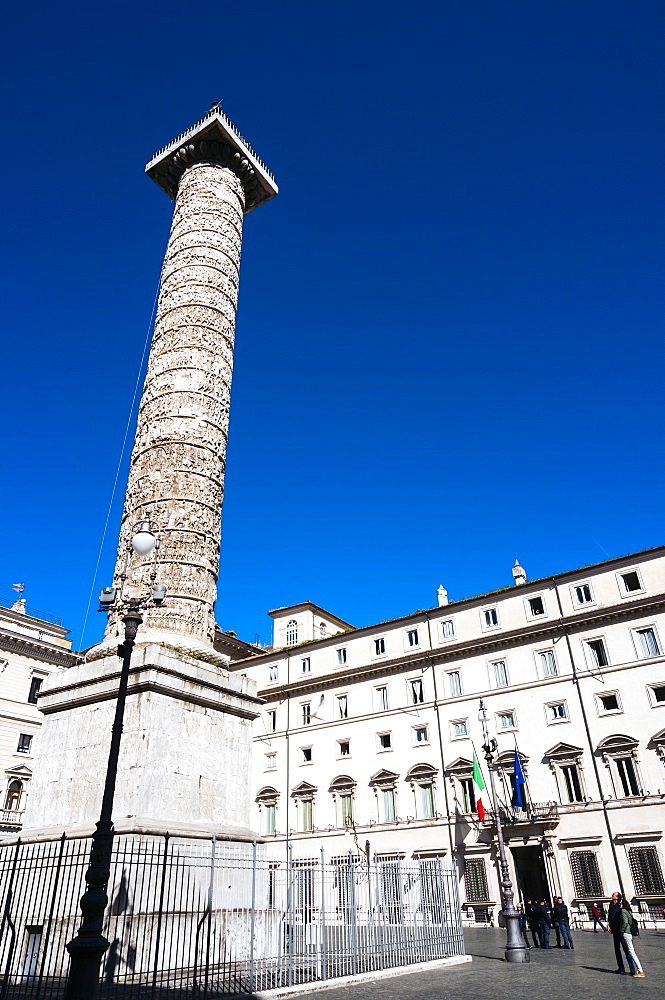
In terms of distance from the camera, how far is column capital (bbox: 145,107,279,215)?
17469 mm

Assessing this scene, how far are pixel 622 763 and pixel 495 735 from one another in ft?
16.2

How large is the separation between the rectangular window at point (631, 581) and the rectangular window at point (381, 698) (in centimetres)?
1159

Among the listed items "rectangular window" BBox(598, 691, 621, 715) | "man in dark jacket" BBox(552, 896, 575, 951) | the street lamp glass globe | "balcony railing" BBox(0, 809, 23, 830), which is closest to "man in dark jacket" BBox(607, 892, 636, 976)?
"man in dark jacket" BBox(552, 896, 575, 951)

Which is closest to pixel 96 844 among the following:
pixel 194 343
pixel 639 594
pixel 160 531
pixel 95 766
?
pixel 95 766

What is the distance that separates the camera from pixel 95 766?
9.61 m

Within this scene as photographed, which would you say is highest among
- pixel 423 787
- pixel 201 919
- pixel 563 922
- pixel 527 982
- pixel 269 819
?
pixel 423 787

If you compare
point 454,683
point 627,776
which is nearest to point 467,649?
point 454,683

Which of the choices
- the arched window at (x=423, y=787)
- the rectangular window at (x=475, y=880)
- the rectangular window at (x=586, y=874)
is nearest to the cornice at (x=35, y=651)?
the arched window at (x=423, y=787)

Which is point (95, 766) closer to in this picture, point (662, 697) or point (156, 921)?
point (156, 921)

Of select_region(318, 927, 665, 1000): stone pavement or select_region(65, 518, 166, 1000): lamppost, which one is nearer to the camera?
select_region(65, 518, 166, 1000): lamppost

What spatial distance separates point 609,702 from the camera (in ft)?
85.7

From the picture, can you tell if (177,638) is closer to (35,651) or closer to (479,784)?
(479,784)

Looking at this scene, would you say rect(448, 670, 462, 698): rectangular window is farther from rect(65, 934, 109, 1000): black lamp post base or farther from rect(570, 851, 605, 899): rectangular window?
rect(65, 934, 109, 1000): black lamp post base

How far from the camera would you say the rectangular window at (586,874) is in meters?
23.8
